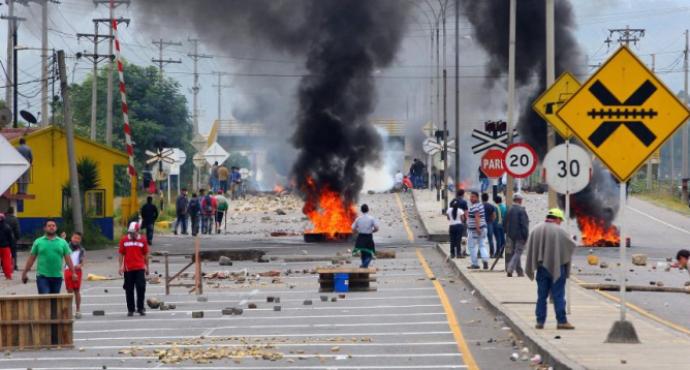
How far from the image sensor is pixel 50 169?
46781 millimetres

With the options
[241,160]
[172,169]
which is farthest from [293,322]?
[241,160]

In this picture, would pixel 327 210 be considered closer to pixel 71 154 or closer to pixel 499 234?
pixel 71 154

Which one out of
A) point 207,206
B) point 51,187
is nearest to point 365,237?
point 51,187

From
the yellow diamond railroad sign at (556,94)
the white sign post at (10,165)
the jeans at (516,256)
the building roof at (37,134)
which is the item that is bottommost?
the jeans at (516,256)

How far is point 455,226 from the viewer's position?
3528 centimetres

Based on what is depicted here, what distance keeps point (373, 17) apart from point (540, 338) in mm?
36451

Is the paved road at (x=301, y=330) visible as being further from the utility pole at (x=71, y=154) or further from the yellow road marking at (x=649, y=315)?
the utility pole at (x=71, y=154)

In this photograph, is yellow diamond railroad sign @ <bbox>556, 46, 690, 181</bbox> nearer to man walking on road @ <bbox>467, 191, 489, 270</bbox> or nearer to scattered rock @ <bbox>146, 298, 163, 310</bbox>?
scattered rock @ <bbox>146, 298, 163, 310</bbox>

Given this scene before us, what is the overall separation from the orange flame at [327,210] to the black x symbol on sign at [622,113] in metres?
31.5

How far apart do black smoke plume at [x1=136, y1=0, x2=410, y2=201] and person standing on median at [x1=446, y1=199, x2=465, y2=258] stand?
50.1 ft

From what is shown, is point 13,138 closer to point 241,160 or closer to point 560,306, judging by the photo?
point 560,306

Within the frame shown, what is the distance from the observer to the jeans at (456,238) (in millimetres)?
35334

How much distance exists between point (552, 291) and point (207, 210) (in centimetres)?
3422

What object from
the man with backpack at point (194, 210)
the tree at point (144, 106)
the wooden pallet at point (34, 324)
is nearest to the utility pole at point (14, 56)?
the man with backpack at point (194, 210)
